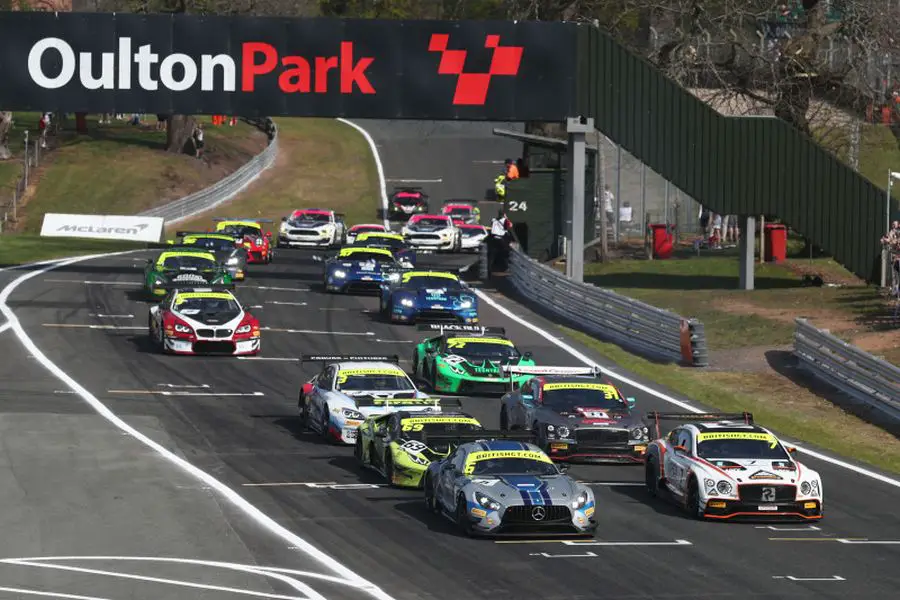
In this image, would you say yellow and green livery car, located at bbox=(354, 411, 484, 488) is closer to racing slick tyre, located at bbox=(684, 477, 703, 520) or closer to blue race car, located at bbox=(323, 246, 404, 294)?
racing slick tyre, located at bbox=(684, 477, 703, 520)

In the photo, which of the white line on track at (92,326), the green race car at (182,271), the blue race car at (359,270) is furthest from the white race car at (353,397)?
the blue race car at (359,270)

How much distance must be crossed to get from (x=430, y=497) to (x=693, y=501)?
358 cm

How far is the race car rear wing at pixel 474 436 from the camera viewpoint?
2300 cm

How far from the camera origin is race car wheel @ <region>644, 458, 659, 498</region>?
77.8 feet

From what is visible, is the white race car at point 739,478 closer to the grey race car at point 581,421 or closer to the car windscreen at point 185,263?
the grey race car at point 581,421

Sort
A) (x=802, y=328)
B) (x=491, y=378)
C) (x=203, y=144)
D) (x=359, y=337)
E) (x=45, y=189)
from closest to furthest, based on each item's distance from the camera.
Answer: (x=491, y=378) → (x=802, y=328) → (x=359, y=337) → (x=45, y=189) → (x=203, y=144)

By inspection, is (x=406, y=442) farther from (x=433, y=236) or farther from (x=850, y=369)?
(x=433, y=236)

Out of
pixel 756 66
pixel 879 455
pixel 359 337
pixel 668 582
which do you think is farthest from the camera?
pixel 756 66

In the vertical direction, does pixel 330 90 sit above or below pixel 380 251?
above

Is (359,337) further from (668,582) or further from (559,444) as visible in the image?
(668,582)

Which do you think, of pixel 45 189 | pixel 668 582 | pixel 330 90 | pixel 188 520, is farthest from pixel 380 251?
pixel 45 189

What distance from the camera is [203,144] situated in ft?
319

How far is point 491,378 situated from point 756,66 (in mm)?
27715

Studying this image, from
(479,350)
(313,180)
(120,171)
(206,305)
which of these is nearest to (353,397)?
(479,350)
